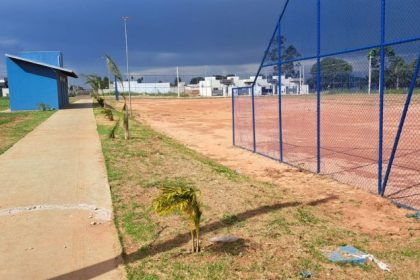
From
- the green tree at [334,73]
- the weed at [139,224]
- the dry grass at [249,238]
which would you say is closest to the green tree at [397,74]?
the green tree at [334,73]

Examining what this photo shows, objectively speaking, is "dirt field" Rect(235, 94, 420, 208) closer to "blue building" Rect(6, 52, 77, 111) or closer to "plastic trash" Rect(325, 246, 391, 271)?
"plastic trash" Rect(325, 246, 391, 271)

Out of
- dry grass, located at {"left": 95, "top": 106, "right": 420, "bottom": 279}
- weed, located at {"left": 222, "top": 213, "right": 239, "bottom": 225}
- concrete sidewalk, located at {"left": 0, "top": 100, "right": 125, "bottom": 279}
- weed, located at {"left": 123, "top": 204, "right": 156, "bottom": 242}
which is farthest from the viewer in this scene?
weed, located at {"left": 222, "top": 213, "right": 239, "bottom": 225}

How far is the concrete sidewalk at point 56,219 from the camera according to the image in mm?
4613

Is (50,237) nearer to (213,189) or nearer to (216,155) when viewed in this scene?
(213,189)

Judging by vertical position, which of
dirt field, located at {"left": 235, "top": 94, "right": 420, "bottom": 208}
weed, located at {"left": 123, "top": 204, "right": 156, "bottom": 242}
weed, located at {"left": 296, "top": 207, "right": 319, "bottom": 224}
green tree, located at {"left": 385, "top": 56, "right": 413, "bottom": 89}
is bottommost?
dirt field, located at {"left": 235, "top": 94, "right": 420, "bottom": 208}

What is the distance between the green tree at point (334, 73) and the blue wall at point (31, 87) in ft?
100

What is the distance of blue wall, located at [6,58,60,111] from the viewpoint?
117ft

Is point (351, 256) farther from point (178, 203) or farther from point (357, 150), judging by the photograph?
point (357, 150)

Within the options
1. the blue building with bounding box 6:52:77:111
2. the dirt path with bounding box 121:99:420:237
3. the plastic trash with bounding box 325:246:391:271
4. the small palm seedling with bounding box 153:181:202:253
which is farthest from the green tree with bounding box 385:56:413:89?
the blue building with bounding box 6:52:77:111

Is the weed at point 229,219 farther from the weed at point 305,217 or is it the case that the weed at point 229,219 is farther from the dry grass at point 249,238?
the weed at point 305,217

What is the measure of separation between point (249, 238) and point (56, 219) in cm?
283

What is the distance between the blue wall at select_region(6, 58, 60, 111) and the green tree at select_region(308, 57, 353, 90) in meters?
30.5

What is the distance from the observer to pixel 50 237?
553cm

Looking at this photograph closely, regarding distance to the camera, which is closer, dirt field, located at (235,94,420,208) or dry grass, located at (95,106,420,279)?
dry grass, located at (95,106,420,279)
